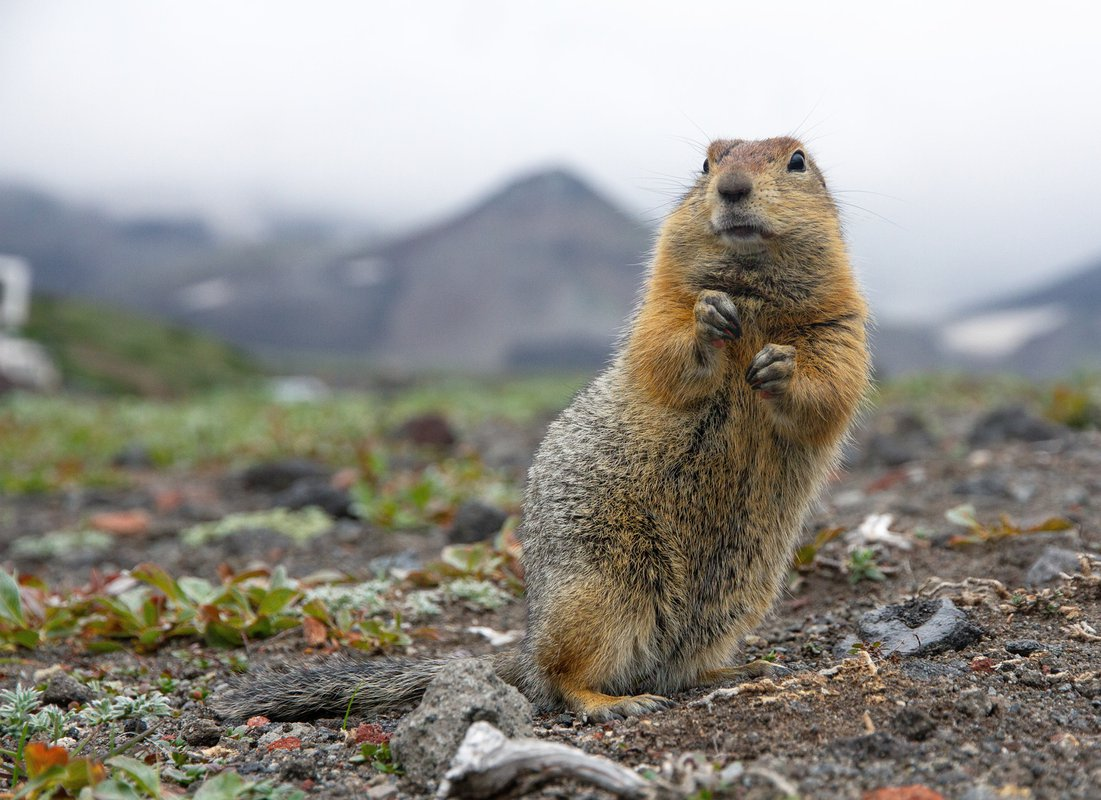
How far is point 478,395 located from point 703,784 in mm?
18265

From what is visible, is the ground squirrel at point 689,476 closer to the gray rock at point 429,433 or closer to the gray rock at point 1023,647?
the gray rock at point 1023,647

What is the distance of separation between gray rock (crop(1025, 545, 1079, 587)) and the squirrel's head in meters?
1.88

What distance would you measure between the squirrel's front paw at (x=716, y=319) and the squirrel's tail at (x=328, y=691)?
163cm

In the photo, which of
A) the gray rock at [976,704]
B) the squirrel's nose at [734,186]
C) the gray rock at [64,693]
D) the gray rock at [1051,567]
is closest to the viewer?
the gray rock at [976,704]

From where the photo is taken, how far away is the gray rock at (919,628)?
4.23 meters

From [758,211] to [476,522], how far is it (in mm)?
3682

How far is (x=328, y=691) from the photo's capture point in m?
4.34

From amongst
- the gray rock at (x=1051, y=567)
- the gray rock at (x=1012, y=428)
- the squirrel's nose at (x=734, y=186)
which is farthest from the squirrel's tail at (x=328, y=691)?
the gray rock at (x=1012, y=428)

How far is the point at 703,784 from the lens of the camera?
289 cm

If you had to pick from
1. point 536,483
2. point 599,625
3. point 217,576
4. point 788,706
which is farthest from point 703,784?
point 217,576

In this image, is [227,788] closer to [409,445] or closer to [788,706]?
[788,706]

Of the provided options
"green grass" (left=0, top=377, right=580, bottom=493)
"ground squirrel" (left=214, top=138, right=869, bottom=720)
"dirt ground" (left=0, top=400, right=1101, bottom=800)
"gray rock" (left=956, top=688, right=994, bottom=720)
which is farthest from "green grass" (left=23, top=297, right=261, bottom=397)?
"gray rock" (left=956, top=688, right=994, bottom=720)

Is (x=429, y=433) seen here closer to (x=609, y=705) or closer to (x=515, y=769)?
(x=609, y=705)

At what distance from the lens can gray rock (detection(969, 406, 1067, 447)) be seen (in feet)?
32.2
